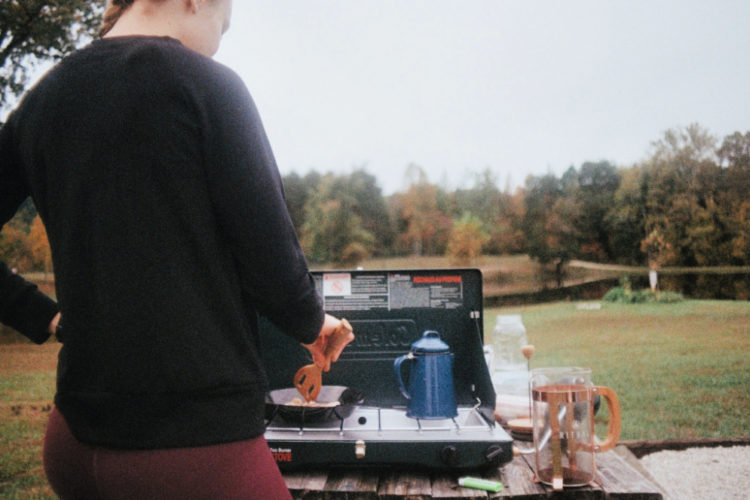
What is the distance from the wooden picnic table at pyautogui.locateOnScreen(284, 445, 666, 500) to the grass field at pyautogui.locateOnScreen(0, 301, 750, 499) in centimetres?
178

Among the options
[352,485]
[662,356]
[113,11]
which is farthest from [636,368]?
[113,11]

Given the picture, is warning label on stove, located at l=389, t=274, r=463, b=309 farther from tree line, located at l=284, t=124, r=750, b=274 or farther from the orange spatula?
tree line, located at l=284, t=124, r=750, b=274

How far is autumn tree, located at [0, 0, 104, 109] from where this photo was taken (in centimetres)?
273

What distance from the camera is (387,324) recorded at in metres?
1.47

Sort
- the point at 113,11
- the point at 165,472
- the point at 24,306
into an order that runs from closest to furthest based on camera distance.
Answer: the point at 165,472, the point at 113,11, the point at 24,306

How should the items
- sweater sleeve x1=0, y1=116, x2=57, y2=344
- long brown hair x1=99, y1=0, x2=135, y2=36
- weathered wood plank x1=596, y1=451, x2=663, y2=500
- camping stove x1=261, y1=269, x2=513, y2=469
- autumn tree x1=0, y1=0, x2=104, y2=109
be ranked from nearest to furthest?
long brown hair x1=99, y1=0, x2=135, y2=36
sweater sleeve x1=0, y1=116, x2=57, y2=344
weathered wood plank x1=596, y1=451, x2=663, y2=500
camping stove x1=261, y1=269, x2=513, y2=469
autumn tree x1=0, y1=0, x2=104, y2=109

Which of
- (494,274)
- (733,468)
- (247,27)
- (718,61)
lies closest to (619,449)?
(733,468)

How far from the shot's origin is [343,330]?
0.97m

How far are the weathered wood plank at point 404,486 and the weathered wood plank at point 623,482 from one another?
302mm

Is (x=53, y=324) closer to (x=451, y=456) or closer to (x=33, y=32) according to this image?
(x=451, y=456)

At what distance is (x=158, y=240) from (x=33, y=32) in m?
2.63

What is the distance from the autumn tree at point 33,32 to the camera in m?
2.73

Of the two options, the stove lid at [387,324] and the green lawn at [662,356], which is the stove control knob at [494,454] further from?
the green lawn at [662,356]

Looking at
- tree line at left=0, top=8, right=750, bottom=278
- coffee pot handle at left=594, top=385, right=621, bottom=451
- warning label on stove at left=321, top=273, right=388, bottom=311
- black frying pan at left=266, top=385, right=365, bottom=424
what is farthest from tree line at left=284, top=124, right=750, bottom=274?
coffee pot handle at left=594, top=385, right=621, bottom=451
